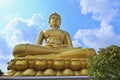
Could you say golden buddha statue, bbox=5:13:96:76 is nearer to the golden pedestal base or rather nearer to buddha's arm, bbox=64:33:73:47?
the golden pedestal base

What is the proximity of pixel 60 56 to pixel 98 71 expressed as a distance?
4.35 metres

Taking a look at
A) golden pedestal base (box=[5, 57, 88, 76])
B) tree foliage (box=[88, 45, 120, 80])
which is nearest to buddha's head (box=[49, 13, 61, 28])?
golden pedestal base (box=[5, 57, 88, 76])

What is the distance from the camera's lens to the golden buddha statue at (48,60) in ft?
30.6

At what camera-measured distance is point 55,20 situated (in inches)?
466

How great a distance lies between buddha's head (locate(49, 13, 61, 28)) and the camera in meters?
11.8

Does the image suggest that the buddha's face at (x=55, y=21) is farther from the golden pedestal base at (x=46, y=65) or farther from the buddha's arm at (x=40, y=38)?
the golden pedestal base at (x=46, y=65)

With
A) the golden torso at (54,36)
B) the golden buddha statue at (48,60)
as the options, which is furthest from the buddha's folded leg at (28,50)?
the golden torso at (54,36)

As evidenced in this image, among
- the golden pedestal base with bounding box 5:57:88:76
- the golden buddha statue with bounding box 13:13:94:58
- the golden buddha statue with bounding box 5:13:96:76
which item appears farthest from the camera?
the golden buddha statue with bounding box 13:13:94:58

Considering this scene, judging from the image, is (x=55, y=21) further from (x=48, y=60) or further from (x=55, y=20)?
(x=48, y=60)

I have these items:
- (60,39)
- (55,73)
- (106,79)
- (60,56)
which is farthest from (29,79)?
(60,39)

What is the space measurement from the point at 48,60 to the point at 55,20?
2.66m

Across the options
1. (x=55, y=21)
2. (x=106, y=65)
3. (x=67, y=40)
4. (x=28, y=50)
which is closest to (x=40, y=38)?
(x=55, y=21)

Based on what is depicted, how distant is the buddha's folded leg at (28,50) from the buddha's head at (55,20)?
1.92 meters

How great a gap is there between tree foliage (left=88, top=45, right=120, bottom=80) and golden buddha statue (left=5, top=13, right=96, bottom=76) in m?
3.33
